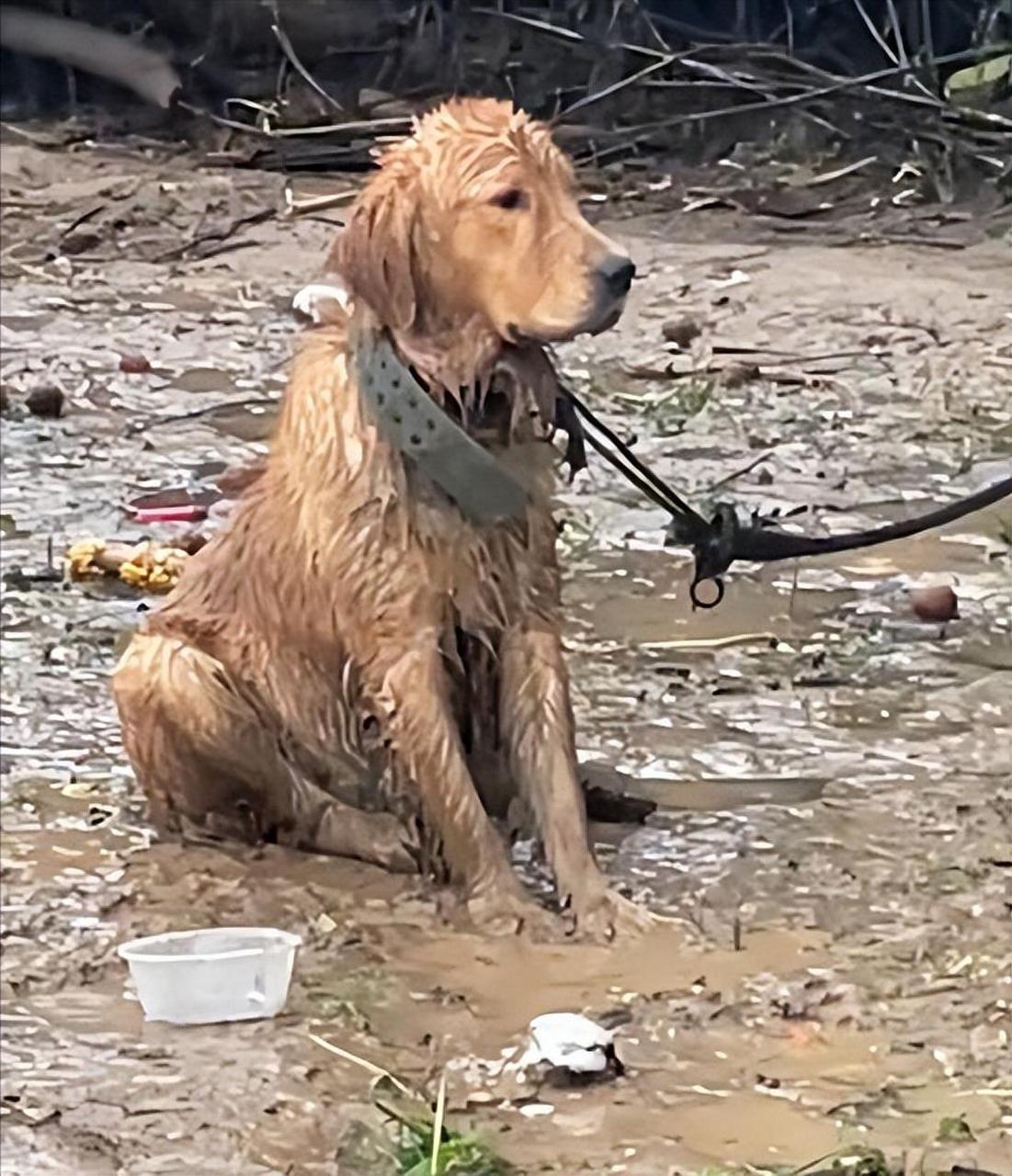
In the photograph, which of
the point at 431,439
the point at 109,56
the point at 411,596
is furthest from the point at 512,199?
the point at 109,56

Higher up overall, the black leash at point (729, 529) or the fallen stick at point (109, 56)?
the fallen stick at point (109, 56)

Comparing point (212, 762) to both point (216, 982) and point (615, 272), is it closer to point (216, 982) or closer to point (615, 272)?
point (216, 982)

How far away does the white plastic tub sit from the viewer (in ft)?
4.34

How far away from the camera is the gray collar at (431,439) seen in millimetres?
1354

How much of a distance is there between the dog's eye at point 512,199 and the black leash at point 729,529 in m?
0.14

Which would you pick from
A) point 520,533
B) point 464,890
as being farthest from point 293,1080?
point 520,533

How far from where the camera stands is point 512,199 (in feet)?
4.28

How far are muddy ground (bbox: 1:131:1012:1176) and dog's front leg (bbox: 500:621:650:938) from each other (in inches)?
0.7

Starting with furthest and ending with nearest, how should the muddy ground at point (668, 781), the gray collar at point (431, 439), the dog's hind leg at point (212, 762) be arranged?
the dog's hind leg at point (212, 762) → the gray collar at point (431, 439) → the muddy ground at point (668, 781)

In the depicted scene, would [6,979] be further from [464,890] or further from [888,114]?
[888,114]

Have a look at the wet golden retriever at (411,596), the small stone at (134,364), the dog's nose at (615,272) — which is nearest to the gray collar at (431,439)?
the wet golden retriever at (411,596)

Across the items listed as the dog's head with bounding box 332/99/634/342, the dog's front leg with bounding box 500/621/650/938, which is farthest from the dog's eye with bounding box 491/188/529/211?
the dog's front leg with bounding box 500/621/650/938

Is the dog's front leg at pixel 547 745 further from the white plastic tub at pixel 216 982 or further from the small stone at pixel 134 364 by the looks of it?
the small stone at pixel 134 364

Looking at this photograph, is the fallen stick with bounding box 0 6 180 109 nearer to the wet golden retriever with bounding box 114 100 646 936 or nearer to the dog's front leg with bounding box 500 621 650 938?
the wet golden retriever with bounding box 114 100 646 936
